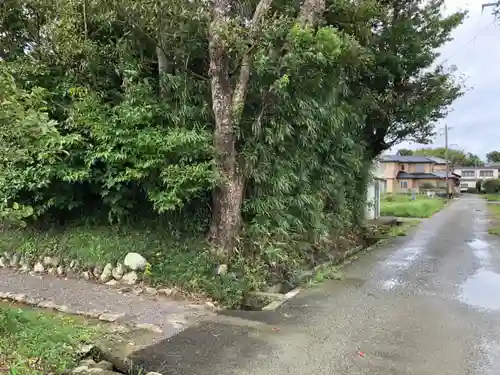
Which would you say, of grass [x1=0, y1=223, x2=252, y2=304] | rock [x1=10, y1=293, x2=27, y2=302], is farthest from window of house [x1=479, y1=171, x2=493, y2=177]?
rock [x1=10, y1=293, x2=27, y2=302]

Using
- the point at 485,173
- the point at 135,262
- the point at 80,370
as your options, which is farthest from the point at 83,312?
the point at 485,173

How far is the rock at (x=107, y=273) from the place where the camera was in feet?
18.2

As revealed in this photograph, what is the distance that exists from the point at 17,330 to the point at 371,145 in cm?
1016

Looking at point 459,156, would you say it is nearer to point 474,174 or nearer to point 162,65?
point 474,174

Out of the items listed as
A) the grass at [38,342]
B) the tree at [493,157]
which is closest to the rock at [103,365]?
the grass at [38,342]

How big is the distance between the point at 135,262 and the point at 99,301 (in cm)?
76

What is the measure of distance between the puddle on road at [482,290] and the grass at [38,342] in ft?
15.1

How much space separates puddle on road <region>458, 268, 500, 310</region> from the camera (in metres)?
5.25

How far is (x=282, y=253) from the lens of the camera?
589cm

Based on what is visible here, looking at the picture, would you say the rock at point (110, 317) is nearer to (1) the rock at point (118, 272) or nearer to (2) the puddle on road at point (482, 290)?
(1) the rock at point (118, 272)

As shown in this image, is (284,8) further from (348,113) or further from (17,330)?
(17,330)

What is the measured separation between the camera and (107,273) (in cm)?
559

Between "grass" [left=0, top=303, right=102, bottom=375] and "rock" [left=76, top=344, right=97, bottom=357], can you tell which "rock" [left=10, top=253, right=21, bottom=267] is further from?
"rock" [left=76, top=344, right=97, bottom=357]

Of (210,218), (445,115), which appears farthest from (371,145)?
(210,218)
